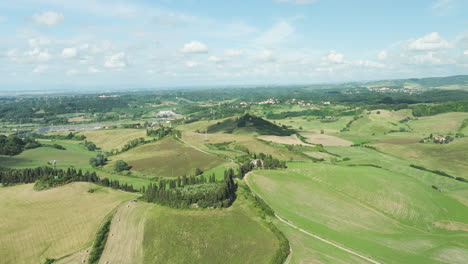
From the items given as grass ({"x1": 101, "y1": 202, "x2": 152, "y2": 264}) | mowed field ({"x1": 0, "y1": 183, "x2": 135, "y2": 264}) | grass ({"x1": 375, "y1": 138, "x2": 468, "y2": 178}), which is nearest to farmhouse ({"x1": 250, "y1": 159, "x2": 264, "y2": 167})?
mowed field ({"x1": 0, "y1": 183, "x2": 135, "y2": 264})

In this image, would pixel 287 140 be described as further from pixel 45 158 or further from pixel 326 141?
pixel 45 158

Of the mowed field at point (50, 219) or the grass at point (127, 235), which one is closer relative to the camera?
the grass at point (127, 235)

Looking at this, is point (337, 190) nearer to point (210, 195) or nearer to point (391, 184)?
point (391, 184)

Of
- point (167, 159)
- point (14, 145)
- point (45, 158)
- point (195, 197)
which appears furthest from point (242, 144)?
point (14, 145)

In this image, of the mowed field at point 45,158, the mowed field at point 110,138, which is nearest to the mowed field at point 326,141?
the mowed field at point 110,138

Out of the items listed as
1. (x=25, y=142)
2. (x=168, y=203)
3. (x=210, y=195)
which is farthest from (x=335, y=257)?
(x=25, y=142)

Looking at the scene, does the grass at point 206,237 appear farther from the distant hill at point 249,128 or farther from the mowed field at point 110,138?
the distant hill at point 249,128

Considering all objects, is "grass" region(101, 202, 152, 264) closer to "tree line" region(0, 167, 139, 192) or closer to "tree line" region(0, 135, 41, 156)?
"tree line" region(0, 167, 139, 192)
